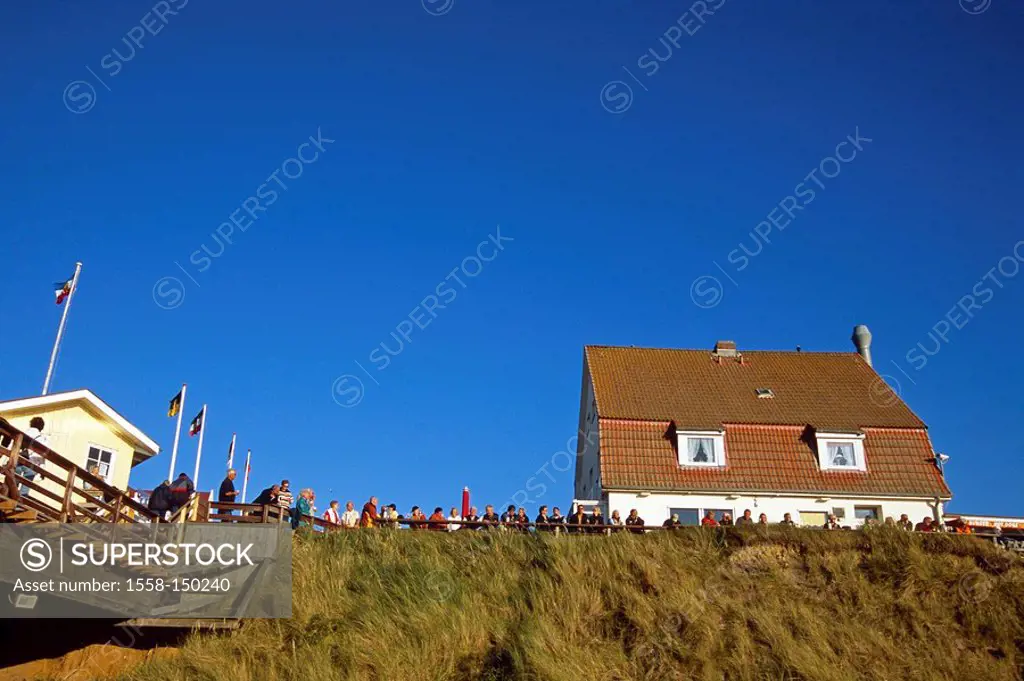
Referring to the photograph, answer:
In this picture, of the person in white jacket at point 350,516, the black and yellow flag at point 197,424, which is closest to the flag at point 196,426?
the black and yellow flag at point 197,424

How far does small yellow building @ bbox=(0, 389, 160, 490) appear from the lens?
2745 centimetres

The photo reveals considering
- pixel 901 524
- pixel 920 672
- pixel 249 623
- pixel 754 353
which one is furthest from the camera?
pixel 754 353

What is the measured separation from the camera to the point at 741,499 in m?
31.3

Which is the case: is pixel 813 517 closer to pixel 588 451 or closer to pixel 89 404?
pixel 588 451

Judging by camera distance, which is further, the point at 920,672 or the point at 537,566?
the point at 537,566

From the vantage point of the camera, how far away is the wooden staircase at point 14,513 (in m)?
17.0

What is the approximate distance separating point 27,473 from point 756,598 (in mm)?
18282

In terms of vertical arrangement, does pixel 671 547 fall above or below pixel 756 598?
above

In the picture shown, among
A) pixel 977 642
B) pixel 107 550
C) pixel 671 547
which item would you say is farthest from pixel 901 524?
pixel 107 550

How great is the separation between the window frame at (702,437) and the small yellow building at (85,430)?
1832 cm

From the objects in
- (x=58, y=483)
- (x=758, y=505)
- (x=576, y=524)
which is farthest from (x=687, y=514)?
(x=58, y=483)

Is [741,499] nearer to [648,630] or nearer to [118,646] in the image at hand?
[648,630]

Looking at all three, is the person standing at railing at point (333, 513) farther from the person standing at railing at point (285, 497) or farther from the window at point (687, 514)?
the window at point (687, 514)

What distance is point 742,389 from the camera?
3612 centimetres
